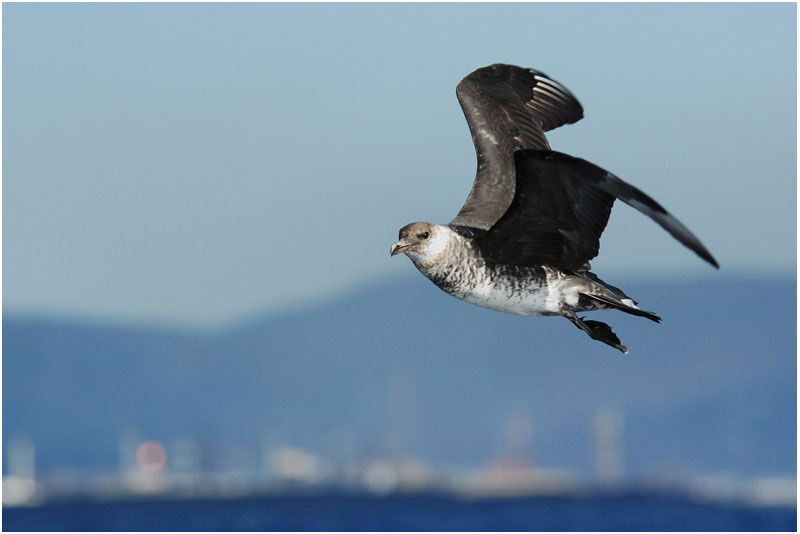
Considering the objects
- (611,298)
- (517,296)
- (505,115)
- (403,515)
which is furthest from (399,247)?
(403,515)

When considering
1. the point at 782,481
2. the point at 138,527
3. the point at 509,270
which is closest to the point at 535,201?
the point at 509,270

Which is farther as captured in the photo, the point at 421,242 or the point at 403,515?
the point at 403,515

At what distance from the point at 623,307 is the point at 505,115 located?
2.76m

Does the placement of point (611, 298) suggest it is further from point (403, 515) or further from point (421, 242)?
point (403, 515)

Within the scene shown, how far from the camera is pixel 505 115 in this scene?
14875 millimetres

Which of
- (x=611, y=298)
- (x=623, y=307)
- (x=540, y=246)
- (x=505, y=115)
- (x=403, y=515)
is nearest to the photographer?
(x=623, y=307)

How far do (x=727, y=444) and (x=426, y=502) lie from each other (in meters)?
70.8

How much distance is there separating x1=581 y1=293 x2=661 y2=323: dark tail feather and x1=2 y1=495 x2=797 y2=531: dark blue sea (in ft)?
231

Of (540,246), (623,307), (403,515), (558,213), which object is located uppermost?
(403,515)

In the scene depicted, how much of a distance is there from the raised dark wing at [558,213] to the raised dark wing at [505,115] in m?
1.39

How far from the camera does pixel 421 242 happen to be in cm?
1277

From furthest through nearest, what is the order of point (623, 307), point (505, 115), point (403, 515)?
point (403, 515), point (505, 115), point (623, 307)

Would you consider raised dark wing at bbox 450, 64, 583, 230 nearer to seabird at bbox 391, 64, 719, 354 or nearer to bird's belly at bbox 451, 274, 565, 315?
seabird at bbox 391, 64, 719, 354

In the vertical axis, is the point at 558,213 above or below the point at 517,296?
above
